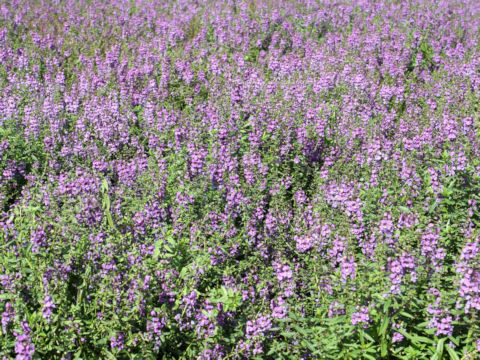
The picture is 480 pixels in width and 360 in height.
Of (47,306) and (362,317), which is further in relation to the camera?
(362,317)

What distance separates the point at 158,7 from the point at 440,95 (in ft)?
28.9

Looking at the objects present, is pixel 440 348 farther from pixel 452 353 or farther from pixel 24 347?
pixel 24 347

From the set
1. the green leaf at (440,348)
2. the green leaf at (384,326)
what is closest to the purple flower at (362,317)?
the green leaf at (384,326)

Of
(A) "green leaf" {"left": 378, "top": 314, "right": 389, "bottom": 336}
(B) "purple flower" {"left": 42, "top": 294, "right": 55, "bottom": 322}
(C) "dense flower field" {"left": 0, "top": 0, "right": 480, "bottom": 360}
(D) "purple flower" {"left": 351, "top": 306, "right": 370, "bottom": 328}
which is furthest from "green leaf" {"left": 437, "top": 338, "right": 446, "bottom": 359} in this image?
(B) "purple flower" {"left": 42, "top": 294, "right": 55, "bottom": 322}

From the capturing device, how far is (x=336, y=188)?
518cm

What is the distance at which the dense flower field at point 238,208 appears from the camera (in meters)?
3.88

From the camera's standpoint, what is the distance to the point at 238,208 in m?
5.07

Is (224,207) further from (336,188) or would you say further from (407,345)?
(407,345)

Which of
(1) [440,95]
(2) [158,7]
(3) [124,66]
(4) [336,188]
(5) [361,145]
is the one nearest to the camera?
(4) [336,188]

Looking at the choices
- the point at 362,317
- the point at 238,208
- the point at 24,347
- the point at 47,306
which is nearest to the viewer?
the point at 24,347

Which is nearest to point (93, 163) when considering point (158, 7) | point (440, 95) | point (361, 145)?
point (361, 145)

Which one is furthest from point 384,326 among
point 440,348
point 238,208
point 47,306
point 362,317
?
point 47,306

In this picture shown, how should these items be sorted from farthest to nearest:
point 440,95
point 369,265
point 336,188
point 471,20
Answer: point 471,20, point 440,95, point 336,188, point 369,265

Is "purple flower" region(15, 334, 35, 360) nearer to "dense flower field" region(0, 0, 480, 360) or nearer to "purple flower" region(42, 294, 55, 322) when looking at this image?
"dense flower field" region(0, 0, 480, 360)
